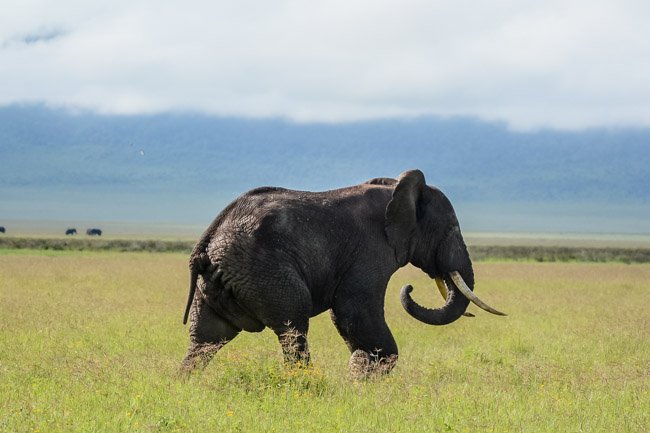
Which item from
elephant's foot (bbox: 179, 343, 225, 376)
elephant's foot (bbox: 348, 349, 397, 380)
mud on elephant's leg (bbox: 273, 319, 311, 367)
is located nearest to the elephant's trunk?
elephant's foot (bbox: 348, 349, 397, 380)

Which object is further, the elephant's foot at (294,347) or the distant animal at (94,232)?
the distant animal at (94,232)

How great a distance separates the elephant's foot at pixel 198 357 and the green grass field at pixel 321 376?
14cm

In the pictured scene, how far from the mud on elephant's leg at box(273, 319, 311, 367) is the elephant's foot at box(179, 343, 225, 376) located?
2.46 ft

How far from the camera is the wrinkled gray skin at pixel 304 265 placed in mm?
11961

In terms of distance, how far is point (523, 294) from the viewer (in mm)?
27672

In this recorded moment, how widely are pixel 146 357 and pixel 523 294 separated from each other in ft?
50.2

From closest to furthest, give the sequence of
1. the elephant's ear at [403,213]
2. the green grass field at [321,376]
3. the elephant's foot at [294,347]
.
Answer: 1. the green grass field at [321,376]
2. the elephant's foot at [294,347]
3. the elephant's ear at [403,213]

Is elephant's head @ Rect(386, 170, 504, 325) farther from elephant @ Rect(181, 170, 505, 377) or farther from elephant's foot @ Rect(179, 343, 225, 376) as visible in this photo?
elephant's foot @ Rect(179, 343, 225, 376)

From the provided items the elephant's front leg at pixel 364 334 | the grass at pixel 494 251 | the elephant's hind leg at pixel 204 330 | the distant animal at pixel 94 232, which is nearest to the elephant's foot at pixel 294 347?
the elephant's front leg at pixel 364 334

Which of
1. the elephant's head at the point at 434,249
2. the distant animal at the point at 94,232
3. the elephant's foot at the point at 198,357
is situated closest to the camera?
the elephant's foot at the point at 198,357

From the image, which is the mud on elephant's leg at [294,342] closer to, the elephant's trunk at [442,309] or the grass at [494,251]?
the elephant's trunk at [442,309]

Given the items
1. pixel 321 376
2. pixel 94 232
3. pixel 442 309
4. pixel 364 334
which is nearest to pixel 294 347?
pixel 321 376

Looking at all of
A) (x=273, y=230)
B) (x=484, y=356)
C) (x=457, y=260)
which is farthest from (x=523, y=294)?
(x=273, y=230)

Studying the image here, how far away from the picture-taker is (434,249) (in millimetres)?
13734
